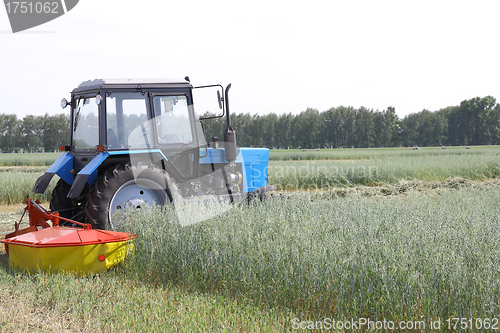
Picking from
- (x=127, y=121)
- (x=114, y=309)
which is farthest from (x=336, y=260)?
(x=127, y=121)

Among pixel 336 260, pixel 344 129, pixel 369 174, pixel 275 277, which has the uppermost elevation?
pixel 344 129

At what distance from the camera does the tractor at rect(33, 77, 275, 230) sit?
4.65 metres

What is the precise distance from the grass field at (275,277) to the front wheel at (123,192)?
10.1 inches

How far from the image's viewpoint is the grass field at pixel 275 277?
2.84m

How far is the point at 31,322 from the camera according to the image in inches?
118

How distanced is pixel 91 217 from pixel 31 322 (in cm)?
163

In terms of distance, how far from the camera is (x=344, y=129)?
60281mm

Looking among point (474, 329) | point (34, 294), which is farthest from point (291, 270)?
point (34, 294)

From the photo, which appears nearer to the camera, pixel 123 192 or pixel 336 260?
pixel 336 260

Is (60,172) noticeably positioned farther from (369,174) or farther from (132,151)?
(369,174)

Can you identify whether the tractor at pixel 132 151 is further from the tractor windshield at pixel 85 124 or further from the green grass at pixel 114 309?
the green grass at pixel 114 309

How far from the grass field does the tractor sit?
1.31 feet

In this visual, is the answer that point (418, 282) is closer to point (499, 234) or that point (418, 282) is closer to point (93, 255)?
point (499, 234)

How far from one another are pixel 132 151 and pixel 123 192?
0.56 metres
